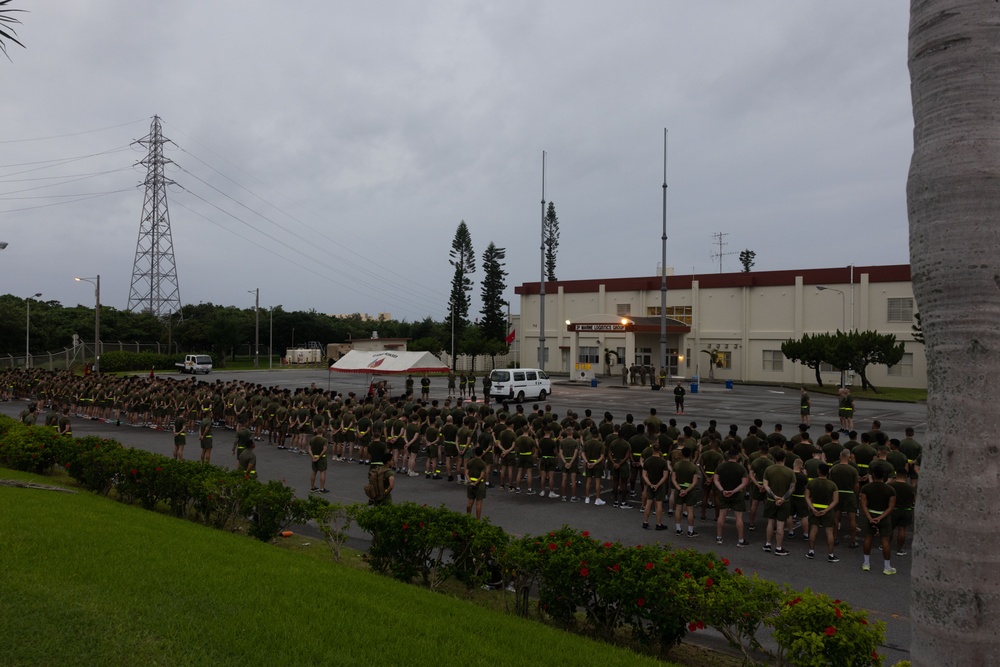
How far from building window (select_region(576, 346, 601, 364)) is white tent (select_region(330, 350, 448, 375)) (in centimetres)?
3193

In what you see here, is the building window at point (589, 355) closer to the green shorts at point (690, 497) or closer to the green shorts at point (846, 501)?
the green shorts at point (690, 497)

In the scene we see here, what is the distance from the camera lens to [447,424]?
15.5 metres

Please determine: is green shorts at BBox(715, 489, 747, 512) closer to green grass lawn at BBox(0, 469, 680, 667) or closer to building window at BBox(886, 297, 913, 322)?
green grass lawn at BBox(0, 469, 680, 667)

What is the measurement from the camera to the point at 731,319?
53594 mm

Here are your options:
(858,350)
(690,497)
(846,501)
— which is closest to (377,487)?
(690,497)

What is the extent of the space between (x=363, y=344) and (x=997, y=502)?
71260mm

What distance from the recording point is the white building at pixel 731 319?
155 feet

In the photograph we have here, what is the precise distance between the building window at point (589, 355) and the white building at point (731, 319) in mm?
90

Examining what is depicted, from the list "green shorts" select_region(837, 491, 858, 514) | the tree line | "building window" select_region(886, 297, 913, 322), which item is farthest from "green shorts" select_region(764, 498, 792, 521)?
"building window" select_region(886, 297, 913, 322)

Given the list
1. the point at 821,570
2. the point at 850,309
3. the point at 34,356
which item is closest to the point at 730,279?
the point at 850,309

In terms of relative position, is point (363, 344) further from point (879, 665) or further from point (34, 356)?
point (879, 665)

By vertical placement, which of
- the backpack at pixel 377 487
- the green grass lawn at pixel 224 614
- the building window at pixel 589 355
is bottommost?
the green grass lawn at pixel 224 614

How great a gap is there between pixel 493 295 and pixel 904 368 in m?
39.8

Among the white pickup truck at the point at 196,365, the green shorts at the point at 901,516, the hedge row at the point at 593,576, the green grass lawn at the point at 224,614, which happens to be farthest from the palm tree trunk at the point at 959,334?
the white pickup truck at the point at 196,365
